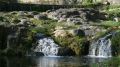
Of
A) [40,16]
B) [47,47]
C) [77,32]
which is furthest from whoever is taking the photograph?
[40,16]

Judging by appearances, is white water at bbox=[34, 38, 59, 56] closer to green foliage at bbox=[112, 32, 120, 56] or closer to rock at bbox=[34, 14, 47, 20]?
green foliage at bbox=[112, 32, 120, 56]

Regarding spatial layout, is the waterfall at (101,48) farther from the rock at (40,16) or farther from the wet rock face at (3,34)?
the rock at (40,16)

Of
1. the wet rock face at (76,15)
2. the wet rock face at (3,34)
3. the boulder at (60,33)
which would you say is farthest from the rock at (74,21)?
the wet rock face at (3,34)

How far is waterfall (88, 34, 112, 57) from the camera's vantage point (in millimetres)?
34875

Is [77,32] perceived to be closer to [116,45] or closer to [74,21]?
[116,45]

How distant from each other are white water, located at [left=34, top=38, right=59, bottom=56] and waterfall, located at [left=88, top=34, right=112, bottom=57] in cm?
261

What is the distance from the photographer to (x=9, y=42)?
35938 mm

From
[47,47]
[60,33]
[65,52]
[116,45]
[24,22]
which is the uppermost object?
[24,22]

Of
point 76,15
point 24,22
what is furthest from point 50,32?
point 76,15

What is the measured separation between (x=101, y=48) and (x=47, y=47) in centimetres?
400

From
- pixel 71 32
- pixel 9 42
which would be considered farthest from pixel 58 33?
pixel 9 42

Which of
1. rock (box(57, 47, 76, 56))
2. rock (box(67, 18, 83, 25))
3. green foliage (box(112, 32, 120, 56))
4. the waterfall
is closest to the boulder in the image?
rock (box(57, 47, 76, 56))

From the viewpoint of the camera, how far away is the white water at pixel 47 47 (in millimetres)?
35234

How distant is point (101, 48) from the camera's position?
116 feet
